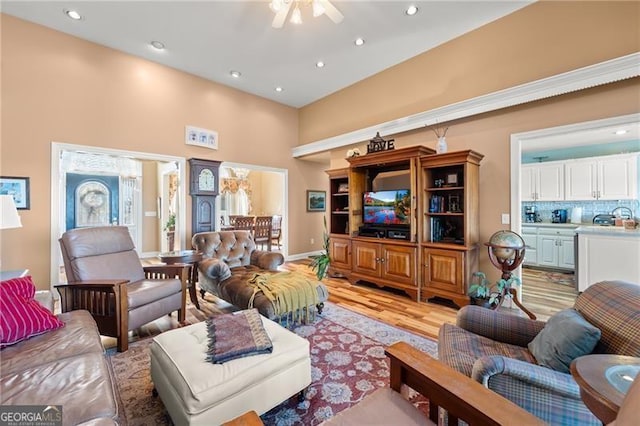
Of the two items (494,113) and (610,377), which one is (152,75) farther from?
(610,377)

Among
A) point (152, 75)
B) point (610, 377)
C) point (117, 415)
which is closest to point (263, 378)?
point (117, 415)

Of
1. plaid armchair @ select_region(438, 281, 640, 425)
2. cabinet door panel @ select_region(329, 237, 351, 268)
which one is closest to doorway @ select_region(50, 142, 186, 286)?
cabinet door panel @ select_region(329, 237, 351, 268)

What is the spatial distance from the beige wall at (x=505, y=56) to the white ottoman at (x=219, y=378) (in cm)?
409

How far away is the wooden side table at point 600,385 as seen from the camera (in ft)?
2.20

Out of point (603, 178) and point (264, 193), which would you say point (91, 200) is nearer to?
point (264, 193)

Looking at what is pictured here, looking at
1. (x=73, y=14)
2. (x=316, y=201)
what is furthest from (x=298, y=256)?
(x=73, y=14)

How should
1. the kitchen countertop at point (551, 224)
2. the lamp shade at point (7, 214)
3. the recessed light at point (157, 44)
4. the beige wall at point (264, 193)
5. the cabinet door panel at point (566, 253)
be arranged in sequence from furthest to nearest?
1. the beige wall at point (264, 193)
2. the kitchen countertop at point (551, 224)
3. the cabinet door panel at point (566, 253)
4. the recessed light at point (157, 44)
5. the lamp shade at point (7, 214)

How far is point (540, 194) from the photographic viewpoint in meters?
5.82

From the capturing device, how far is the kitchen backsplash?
4.82 meters

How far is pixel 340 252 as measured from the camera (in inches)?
189

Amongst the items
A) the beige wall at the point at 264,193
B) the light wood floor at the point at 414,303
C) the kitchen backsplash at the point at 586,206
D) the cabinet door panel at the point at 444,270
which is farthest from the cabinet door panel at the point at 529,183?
the beige wall at the point at 264,193

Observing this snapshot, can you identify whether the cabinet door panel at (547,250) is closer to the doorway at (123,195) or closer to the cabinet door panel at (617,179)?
the cabinet door panel at (617,179)

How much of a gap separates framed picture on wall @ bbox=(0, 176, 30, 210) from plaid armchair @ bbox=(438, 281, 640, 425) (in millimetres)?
5199

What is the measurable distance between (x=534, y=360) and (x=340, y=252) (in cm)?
346
